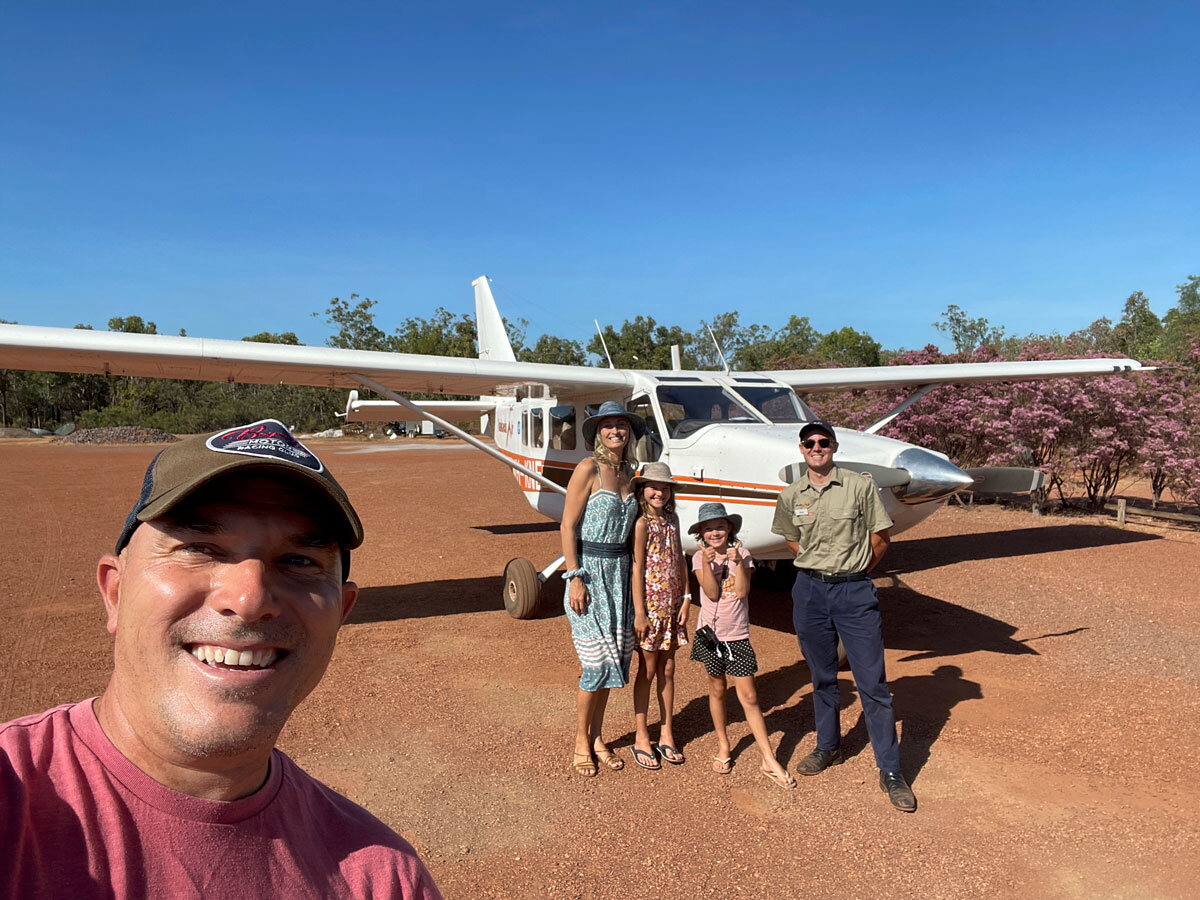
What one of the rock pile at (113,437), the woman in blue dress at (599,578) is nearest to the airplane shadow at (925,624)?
the woman in blue dress at (599,578)

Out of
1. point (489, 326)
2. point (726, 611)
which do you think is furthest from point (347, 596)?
point (489, 326)

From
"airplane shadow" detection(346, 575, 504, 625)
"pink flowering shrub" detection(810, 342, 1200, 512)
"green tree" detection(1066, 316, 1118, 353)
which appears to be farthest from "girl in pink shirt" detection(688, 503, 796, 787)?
"green tree" detection(1066, 316, 1118, 353)

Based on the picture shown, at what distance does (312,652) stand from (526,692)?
4659 millimetres

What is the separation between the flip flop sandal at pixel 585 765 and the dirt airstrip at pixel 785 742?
0.07 m

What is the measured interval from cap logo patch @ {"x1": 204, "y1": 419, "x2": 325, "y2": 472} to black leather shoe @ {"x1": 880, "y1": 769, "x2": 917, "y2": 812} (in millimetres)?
3931

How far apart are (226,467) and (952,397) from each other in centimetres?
1597

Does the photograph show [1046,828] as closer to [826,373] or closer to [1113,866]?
[1113,866]

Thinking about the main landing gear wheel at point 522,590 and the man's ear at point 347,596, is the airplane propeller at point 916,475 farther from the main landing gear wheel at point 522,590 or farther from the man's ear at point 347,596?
the man's ear at point 347,596

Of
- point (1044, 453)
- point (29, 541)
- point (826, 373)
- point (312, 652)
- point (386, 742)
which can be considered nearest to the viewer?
point (312, 652)

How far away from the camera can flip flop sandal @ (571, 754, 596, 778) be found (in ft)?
13.7

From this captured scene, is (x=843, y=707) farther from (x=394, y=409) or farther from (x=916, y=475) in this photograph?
(x=394, y=409)

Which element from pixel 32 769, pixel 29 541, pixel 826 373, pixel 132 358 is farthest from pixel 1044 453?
pixel 29 541

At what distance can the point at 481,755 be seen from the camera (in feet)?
14.5

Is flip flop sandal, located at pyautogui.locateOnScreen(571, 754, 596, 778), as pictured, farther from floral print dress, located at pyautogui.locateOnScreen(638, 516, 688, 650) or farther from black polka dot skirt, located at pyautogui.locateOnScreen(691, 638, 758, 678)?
black polka dot skirt, located at pyautogui.locateOnScreen(691, 638, 758, 678)
